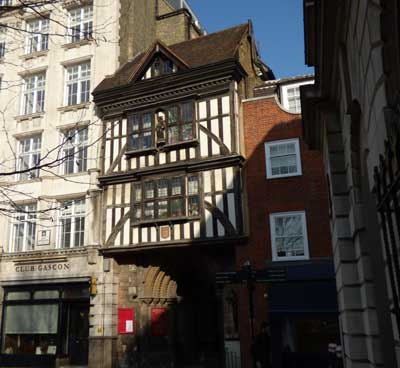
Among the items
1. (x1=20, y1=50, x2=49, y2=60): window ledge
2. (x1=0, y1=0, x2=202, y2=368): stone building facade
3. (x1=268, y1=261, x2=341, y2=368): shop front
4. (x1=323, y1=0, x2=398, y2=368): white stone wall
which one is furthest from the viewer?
(x1=20, y1=50, x2=49, y2=60): window ledge

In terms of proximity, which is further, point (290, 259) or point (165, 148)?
point (165, 148)

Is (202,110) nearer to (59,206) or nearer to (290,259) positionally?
(290,259)

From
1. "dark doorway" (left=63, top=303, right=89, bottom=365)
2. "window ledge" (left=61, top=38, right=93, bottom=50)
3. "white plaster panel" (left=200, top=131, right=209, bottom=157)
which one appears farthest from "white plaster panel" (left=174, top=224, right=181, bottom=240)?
"window ledge" (left=61, top=38, right=93, bottom=50)

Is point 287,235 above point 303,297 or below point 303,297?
above

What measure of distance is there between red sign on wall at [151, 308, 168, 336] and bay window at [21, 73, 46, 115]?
1206cm

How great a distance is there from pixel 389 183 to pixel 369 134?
4.96 feet

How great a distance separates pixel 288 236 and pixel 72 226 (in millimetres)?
9867

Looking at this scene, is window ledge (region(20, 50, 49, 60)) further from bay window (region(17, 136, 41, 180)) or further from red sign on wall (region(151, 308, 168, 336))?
red sign on wall (region(151, 308, 168, 336))

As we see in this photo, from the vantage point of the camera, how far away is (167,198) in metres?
18.1

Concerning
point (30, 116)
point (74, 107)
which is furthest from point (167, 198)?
point (30, 116)

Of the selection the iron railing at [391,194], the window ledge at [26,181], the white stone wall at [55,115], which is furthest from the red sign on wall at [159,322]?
the iron railing at [391,194]

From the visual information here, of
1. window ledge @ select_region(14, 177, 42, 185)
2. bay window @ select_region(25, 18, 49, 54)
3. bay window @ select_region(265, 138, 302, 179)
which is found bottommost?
bay window @ select_region(265, 138, 302, 179)

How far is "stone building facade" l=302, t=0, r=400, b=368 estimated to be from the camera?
4.21 metres

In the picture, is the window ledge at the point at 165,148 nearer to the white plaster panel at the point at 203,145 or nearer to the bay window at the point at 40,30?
the white plaster panel at the point at 203,145
